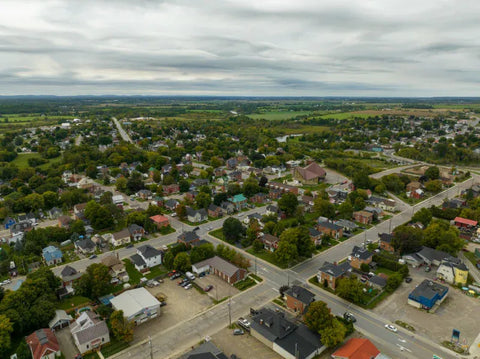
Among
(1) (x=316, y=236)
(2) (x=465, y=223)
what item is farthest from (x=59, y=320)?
(2) (x=465, y=223)

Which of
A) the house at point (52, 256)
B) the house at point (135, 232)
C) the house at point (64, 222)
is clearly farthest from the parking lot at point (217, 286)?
Answer: the house at point (64, 222)

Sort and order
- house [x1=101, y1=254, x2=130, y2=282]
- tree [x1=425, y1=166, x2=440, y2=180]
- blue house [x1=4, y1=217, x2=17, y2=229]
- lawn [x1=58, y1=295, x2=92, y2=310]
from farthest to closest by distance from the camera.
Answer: tree [x1=425, y1=166, x2=440, y2=180], blue house [x1=4, y1=217, x2=17, y2=229], house [x1=101, y1=254, x2=130, y2=282], lawn [x1=58, y1=295, x2=92, y2=310]

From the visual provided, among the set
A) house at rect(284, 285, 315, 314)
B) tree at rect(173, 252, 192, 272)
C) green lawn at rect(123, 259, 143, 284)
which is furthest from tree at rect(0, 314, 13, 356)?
house at rect(284, 285, 315, 314)

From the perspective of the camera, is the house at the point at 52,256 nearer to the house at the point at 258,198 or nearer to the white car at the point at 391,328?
the house at the point at 258,198

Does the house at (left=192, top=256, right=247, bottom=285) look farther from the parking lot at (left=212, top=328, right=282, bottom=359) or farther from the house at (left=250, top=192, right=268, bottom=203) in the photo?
the house at (left=250, top=192, right=268, bottom=203)

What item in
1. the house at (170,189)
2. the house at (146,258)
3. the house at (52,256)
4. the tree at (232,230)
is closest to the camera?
the house at (146,258)

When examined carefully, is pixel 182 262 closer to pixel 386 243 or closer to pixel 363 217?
pixel 386 243
